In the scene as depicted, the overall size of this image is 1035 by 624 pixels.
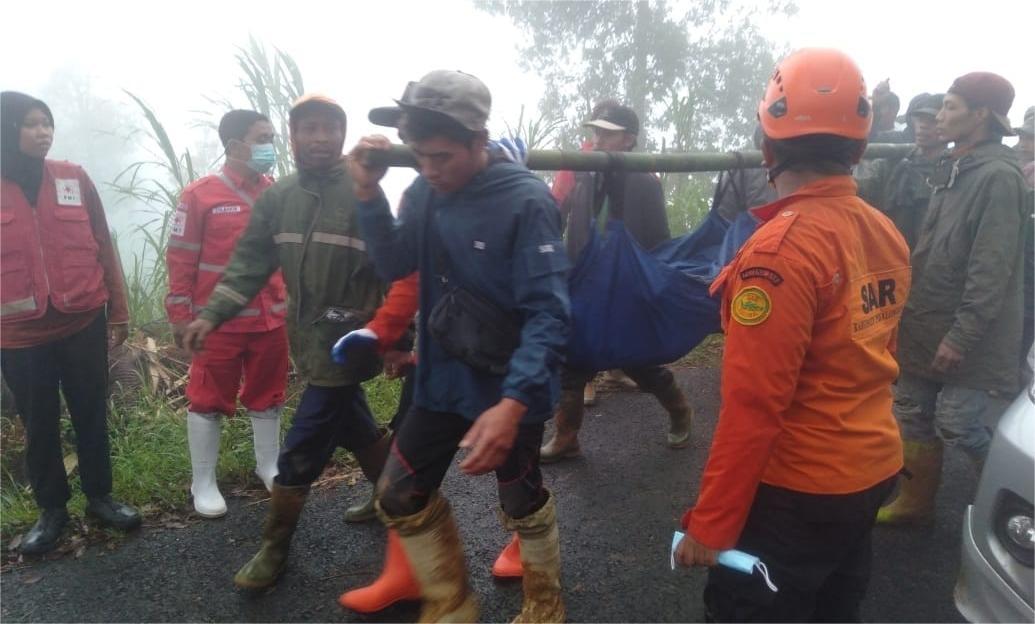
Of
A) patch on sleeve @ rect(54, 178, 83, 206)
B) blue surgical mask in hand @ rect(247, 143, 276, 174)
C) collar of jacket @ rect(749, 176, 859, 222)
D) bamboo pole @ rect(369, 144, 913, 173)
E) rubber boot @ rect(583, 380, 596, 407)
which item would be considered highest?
collar of jacket @ rect(749, 176, 859, 222)

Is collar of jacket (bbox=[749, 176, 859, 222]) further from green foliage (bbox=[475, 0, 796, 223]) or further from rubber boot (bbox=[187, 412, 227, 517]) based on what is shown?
green foliage (bbox=[475, 0, 796, 223])

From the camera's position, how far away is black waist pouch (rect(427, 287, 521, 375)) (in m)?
2.13

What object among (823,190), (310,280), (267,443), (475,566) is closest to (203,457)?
(267,443)

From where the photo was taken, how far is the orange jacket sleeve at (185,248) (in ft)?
11.3

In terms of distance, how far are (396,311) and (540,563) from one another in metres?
1.06

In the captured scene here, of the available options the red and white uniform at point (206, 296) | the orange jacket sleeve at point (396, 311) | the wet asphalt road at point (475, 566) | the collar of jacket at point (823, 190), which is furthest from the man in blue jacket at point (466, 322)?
the red and white uniform at point (206, 296)

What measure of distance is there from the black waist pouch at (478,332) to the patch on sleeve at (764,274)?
2.79ft

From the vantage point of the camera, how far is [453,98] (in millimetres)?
1972

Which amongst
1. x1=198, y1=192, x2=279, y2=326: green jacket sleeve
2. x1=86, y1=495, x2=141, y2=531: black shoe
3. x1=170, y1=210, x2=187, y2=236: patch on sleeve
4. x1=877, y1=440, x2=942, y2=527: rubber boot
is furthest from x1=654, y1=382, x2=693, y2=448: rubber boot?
x1=86, y1=495, x2=141, y2=531: black shoe

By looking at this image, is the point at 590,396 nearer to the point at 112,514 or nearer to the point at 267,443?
the point at 267,443

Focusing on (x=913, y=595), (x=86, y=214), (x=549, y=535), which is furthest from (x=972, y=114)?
(x=86, y=214)

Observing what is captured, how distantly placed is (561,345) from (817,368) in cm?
71

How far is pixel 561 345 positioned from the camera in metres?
1.99

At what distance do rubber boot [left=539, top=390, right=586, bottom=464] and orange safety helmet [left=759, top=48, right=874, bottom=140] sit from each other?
8.32 feet
